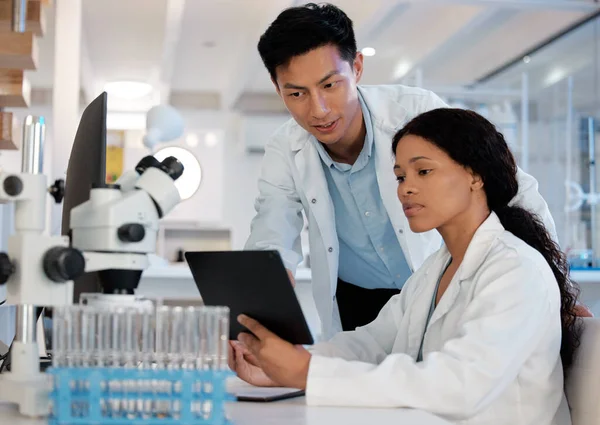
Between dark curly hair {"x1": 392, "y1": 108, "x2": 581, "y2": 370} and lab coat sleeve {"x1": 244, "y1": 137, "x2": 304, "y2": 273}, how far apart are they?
0.60m

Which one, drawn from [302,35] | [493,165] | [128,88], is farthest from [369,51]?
[493,165]

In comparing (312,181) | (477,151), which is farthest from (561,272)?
(312,181)

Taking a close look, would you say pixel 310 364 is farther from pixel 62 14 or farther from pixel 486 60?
pixel 486 60

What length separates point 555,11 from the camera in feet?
18.0

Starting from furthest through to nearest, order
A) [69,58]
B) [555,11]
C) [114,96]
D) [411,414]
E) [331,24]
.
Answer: [114,96] → [555,11] → [69,58] → [331,24] → [411,414]

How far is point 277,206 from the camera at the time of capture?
6.51 feet

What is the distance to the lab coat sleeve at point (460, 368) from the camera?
1.02 meters

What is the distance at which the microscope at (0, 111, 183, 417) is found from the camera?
0.88 meters

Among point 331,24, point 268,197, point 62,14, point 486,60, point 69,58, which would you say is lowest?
point 268,197

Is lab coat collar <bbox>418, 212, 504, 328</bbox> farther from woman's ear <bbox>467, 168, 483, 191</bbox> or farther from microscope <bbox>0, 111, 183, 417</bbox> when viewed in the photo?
microscope <bbox>0, 111, 183, 417</bbox>

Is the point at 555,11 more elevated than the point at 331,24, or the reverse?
the point at 555,11

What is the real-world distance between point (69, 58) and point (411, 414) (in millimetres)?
2677

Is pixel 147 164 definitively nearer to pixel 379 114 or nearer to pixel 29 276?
pixel 29 276

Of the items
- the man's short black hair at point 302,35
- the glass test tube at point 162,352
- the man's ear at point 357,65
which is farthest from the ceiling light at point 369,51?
the glass test tube at point 162,352
